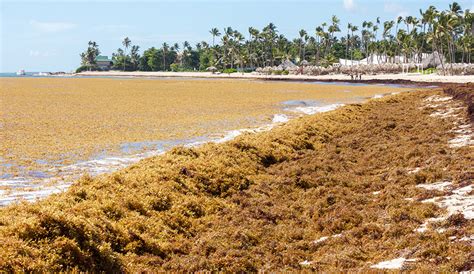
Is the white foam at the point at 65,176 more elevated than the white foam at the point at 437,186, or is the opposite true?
the white foam at the point at 65,176

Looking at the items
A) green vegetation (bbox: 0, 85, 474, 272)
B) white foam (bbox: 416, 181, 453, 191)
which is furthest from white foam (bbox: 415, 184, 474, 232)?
white foam (bbox: 416, 181, 453, 191)

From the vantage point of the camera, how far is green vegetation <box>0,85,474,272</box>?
27.9ft

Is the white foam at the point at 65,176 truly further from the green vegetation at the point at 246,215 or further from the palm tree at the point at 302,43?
the palm tree at the point at 302,43

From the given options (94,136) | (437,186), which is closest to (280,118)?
(94,136)

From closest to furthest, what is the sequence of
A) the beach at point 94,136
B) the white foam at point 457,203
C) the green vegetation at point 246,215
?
the green vegetation at point 246,215, the white foam at point 457,203, the beach at point 94,136

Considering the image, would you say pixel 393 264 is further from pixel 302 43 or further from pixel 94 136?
pixel 302 43

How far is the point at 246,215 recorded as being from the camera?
39.1ft

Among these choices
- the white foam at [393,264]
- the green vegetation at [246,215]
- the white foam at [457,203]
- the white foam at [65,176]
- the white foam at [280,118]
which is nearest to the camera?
the white foam at [393,264]

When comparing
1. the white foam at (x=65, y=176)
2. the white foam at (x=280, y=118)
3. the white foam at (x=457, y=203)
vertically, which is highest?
the white foam at (x=65, y=176)

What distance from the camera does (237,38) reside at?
198625mm

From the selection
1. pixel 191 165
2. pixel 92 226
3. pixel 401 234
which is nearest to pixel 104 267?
pixel 92 226

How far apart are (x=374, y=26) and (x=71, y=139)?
181 m

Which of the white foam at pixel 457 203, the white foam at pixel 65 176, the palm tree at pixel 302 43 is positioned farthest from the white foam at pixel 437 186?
the palm tree at pixel 302 43

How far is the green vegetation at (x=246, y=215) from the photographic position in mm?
8508
